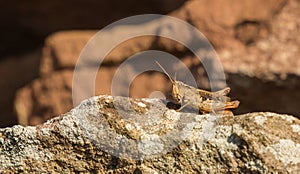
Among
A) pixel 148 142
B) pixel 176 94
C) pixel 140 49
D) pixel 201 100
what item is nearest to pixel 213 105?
pixel 201 100

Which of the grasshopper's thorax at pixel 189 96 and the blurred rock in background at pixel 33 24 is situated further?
the blurred rock in background at pixel 33 24

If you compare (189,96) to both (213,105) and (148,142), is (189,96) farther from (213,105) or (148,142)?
(148,142)

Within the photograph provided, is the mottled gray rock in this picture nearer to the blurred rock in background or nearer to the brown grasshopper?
the brown grasshopper

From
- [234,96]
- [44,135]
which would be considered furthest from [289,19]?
[44,135]

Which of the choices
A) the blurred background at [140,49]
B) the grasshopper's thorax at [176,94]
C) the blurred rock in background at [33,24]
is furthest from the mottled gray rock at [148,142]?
the blurred rock in background at [33,24]

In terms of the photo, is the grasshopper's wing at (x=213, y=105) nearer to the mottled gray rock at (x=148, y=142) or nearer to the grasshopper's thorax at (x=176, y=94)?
the grasshopper's thorax at (x=176, y=94)

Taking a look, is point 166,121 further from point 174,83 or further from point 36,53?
point 36,53
